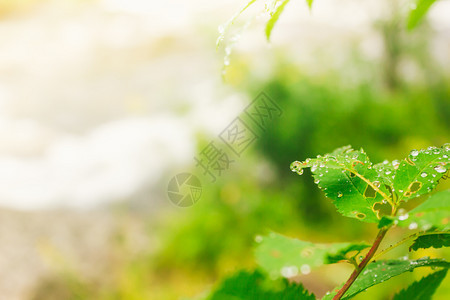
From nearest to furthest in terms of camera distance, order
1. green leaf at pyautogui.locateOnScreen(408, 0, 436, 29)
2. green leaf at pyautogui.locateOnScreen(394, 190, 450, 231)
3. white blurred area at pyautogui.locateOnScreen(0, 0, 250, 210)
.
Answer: green leaf at pyautogui.locateOnScreen(394, 190, 450, 231) < green leaf at pyautogui.locateOnScreen(408, 0, 436, 29) < white blurred area at pyautogui.locateOnScreen(0, 0, 250, 210)

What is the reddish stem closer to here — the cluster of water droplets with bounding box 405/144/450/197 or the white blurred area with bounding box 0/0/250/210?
the cluster of water droplets with bounding box 405/144/450/197

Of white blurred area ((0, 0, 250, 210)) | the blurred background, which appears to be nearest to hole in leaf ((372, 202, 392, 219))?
the blurred background

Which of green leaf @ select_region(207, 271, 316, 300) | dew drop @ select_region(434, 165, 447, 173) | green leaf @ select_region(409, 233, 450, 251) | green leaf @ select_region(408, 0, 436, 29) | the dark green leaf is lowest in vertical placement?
green leaf @ select_region(409, 233, 450, 251)

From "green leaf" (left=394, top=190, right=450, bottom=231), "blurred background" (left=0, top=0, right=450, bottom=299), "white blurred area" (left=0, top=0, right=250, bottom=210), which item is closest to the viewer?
"green leaf" (left=394, top=190, right=450, bottom=231)

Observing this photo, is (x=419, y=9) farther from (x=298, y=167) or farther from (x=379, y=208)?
(x=379, y=208)

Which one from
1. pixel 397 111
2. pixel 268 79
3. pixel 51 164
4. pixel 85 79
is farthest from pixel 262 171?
pixel 85 79

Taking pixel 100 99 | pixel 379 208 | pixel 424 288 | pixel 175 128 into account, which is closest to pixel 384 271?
pixel 424 288

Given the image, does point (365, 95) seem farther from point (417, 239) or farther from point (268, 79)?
point (417, 239)

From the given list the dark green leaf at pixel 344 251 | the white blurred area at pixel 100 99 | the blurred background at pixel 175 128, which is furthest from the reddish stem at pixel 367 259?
the white blurred area at pixel 100 99

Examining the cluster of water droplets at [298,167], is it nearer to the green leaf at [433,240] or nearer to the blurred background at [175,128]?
the green leaf at [433,240]
